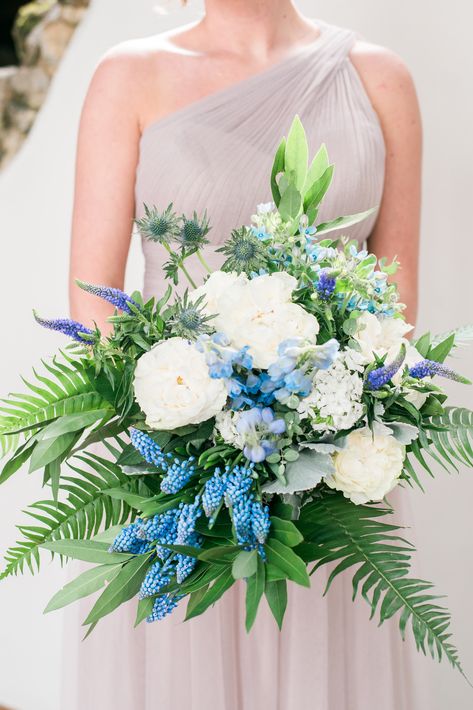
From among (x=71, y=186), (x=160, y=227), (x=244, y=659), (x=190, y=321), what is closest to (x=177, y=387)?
(x=190, y=321)

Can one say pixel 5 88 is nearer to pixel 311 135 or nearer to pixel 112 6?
pixel 112 6

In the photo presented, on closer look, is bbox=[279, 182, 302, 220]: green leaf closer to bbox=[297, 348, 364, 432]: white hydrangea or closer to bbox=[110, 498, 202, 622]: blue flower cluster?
bbox=[297, 348, 364, 432]: white hydrangea

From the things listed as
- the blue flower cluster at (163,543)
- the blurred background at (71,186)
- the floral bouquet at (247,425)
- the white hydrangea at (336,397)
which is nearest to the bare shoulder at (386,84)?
the blurred background at (71,186)

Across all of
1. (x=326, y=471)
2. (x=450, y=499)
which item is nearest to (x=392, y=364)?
(x=326, y=471)

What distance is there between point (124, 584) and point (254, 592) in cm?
12

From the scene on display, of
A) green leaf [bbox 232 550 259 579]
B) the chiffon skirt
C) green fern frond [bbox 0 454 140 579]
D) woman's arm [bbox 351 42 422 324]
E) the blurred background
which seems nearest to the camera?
green leaf [bbox 232 550 259 579]

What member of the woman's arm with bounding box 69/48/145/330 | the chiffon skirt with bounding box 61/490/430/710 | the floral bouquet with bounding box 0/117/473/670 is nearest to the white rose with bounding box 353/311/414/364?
the floral bouquet with bounding box 0/117/473/670

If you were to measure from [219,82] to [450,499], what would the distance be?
99 cm

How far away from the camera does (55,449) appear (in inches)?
30.1

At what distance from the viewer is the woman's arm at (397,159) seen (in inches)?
53.8

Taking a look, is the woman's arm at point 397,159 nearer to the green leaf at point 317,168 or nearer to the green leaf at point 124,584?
the green leaf at point 317,168

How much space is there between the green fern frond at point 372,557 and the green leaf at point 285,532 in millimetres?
53

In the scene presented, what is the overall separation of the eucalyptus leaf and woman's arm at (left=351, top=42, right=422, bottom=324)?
2.18 ft

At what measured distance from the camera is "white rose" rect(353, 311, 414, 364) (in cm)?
76
